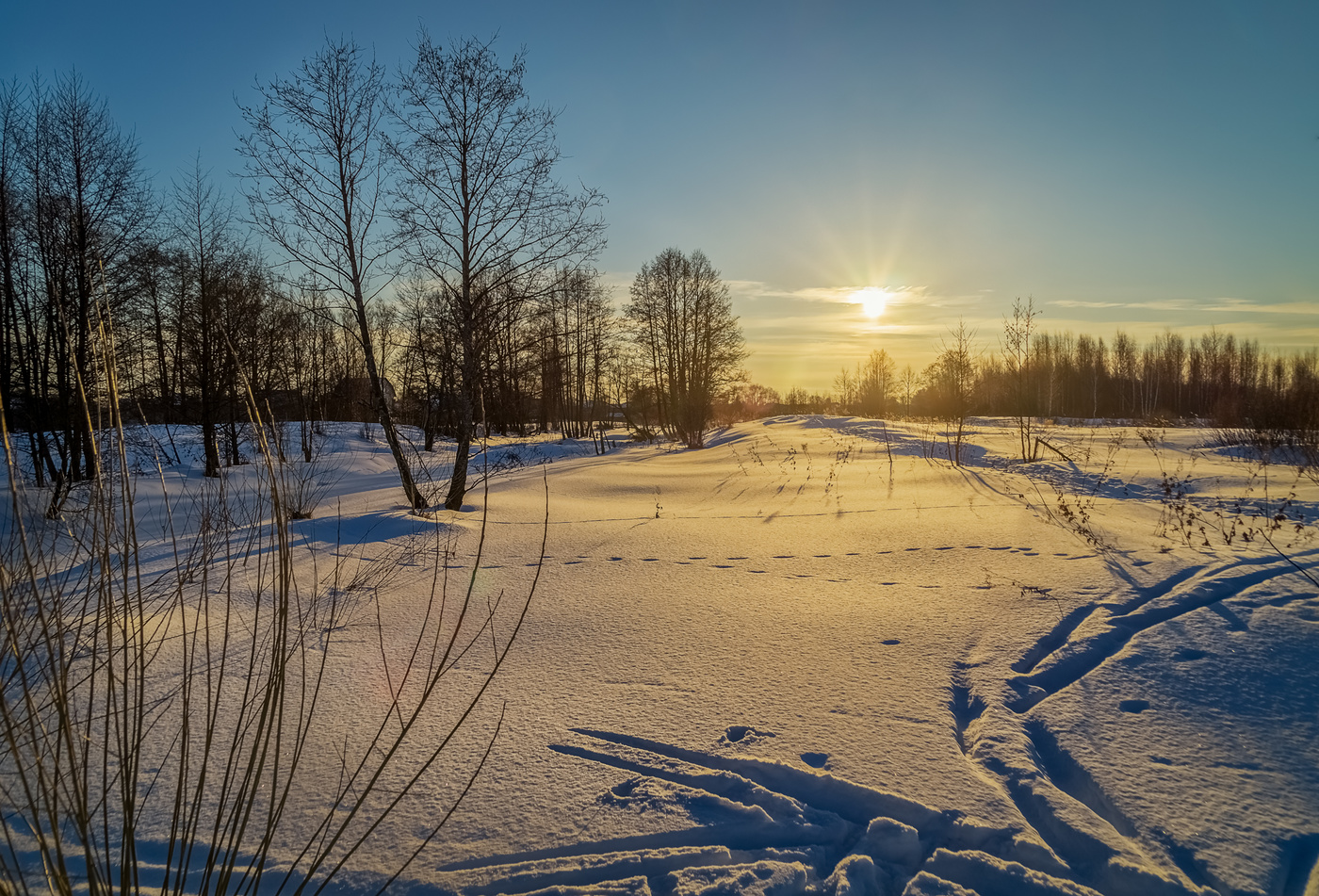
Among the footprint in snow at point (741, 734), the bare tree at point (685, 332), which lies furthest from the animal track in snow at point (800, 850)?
the bare tree at point (685, 332)

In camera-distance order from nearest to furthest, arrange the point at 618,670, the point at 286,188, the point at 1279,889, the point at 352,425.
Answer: the point at 1279,889
the point at 618,670
the point at 286,188
the point at 352,425

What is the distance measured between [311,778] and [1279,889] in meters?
3.27

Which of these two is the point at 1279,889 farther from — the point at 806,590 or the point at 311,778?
the point at 311,778

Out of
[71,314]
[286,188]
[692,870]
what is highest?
[286,188]

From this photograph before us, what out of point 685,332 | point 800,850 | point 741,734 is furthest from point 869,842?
point 685,332

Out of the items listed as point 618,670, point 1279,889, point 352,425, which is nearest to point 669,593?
point 618,670

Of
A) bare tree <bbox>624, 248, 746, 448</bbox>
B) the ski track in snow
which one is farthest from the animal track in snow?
bare tree <bbox>624, 248, 746, 448</bbox>

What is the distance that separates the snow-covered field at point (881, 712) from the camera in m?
2.13

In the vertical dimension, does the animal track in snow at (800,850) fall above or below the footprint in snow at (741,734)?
below

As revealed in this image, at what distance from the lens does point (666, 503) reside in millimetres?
9203

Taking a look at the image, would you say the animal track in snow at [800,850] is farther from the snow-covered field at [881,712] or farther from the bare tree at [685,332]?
the bare tree at [685,332]

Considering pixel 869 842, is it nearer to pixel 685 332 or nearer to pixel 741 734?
pixel 741 734

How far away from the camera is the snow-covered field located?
2.13 metres

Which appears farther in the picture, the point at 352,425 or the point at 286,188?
the point at 352,425
